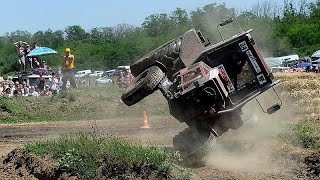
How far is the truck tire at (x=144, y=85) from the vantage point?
40.0 feet

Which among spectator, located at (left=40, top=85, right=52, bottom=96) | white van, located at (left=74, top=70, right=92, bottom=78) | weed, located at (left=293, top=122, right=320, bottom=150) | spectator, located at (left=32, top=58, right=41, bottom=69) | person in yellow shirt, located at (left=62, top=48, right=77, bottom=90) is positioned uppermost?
white van, located at (left=74, top=70, right=92, bottom=78)

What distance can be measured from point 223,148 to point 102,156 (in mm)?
4562

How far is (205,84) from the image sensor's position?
36.0 feet

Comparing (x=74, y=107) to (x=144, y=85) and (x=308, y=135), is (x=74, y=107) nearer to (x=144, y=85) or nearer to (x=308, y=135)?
(x=308, y=135)

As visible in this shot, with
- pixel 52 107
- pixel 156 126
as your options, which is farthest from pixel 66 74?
pixel 156 126

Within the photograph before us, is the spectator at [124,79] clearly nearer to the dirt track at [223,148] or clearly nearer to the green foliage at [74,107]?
the green foliage at [74,107]

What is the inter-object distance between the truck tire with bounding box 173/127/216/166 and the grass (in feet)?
2.29

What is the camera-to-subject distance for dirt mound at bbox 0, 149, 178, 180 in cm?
973

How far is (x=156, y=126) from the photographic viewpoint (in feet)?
63.0

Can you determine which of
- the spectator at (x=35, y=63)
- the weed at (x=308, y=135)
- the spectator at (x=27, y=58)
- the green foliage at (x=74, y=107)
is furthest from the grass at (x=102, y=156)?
the spectator at (x=35, y=63)

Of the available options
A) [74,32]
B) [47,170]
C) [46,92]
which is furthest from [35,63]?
[74,32]

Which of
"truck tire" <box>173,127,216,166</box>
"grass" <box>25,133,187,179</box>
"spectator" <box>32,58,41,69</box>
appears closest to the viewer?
"grass" <box>25,133,187,179</box>

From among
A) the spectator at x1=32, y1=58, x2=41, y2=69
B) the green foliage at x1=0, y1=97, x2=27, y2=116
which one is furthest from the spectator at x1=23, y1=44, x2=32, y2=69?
the green foliage at x1=0, y1=97, x2=27, y2=116

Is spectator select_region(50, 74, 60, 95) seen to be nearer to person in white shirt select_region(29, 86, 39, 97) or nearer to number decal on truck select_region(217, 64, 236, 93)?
person in white shirt select_region(29, 86, 39, 97)
